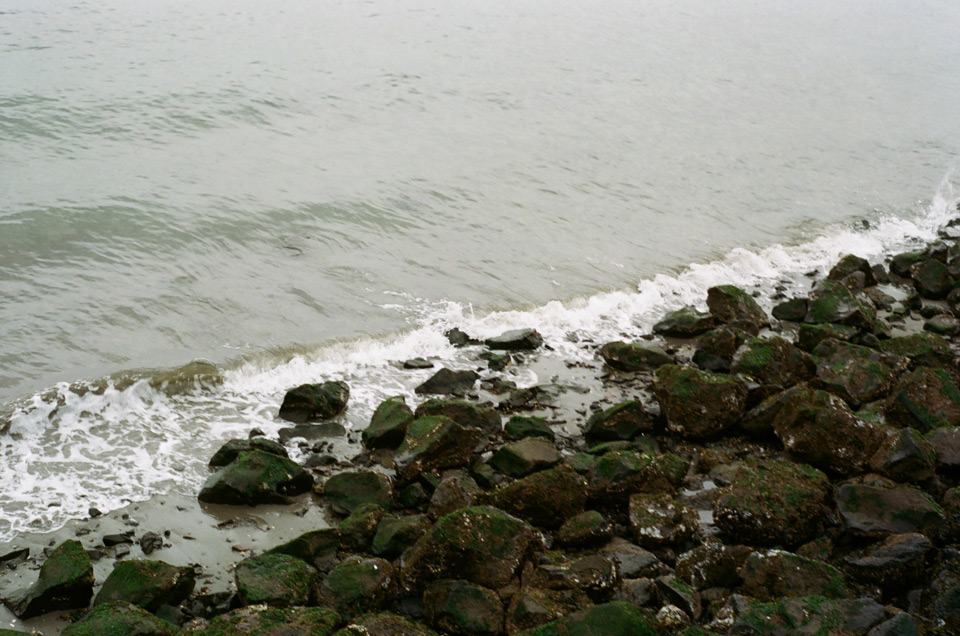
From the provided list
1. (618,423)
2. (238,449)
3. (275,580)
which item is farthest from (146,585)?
(618,423)

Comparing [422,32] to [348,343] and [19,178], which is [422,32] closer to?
[19,178]

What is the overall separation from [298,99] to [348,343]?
45.8ft

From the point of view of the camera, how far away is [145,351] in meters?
10.0

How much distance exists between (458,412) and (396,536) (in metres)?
2.16

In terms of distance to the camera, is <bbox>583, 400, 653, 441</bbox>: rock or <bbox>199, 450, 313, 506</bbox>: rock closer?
<bbox>199, 450, 313, 506</bbox>: rock

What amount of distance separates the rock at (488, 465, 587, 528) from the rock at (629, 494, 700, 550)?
529 millimetres

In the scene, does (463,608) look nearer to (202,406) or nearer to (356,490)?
(356,490)

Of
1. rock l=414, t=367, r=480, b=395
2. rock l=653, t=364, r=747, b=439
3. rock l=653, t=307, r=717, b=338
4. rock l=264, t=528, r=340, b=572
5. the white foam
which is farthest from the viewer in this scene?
rock l=653, t=307, r=717, b=338

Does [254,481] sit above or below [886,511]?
below

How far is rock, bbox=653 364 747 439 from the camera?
345 inches

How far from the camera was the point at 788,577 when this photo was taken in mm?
5898

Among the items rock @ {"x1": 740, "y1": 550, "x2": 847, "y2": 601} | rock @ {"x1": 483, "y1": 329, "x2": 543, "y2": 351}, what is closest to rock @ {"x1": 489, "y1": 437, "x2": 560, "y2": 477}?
rock @ {"x1": 740, "y1": 550, "x2": 847, "y2": 601}

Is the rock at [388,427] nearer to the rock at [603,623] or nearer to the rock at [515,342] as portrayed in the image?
the rock at [515,342]

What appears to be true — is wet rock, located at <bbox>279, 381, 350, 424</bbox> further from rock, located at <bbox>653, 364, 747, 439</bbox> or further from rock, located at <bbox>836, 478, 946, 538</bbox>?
rock, located at <bbox>836, 478, 946, 538</bbox>
